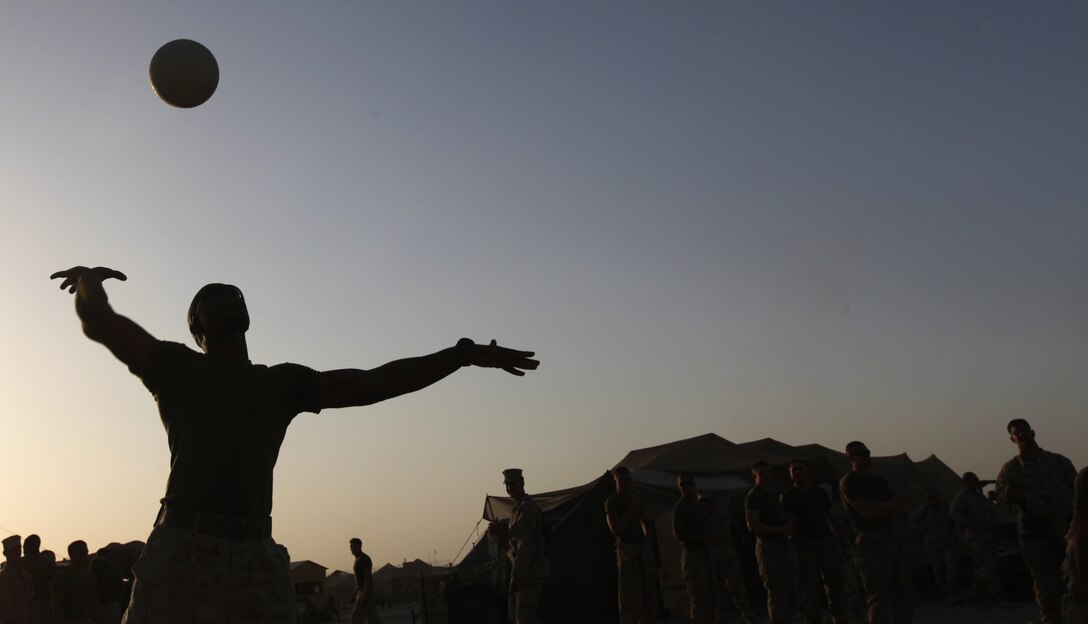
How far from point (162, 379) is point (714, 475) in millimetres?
17495

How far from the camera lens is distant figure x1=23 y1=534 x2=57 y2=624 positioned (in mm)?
11969

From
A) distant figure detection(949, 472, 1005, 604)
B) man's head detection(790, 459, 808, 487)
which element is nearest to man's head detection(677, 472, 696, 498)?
man's head detection(790, 459, 808, 487)

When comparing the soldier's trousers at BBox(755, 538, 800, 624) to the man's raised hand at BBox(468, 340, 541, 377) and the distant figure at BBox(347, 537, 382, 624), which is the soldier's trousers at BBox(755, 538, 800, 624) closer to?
the distant figure at BBox(347, 537, 382, 624)

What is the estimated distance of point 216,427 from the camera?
11.6 ft

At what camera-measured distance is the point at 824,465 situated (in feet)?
65.1

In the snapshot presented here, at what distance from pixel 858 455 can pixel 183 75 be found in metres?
7.39

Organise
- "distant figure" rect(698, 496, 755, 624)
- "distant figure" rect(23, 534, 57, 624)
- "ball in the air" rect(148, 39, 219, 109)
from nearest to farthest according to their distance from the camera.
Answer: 1. "ball in the air" rect(148, 39, 219, 109)
2. "distant figure" rect(23, 534, 57, 624)
3. "distant figure" rect(698, 496, 755, 624)

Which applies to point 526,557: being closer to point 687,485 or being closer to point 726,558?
point 687,485

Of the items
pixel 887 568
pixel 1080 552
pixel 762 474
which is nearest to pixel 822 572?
pixel 887 568

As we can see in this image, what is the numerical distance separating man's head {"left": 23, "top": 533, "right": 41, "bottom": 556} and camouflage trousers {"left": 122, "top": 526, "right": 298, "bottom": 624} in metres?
9.87

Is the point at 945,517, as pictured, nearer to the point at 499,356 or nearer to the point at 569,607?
the point at 569,607

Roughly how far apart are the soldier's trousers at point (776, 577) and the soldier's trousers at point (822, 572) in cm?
31

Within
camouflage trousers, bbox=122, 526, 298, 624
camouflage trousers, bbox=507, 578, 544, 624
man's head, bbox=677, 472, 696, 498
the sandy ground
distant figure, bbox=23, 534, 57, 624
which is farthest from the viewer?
the sandy ground

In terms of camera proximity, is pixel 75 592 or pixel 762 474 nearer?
pixel 75 592
